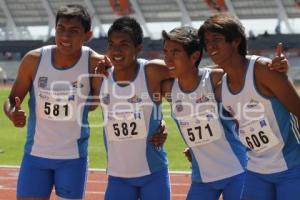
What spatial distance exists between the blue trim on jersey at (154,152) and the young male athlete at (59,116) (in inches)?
20.4

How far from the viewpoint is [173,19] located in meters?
42.7

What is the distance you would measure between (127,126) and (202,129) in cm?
49

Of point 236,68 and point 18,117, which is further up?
point 236,68

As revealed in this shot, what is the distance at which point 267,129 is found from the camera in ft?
13.2

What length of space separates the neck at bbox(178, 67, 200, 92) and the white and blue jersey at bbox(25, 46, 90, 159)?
746mm

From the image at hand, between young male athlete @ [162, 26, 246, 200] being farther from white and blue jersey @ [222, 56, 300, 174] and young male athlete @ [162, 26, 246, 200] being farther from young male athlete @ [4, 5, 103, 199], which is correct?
young male athlete @ [4, 5, 103, 199]

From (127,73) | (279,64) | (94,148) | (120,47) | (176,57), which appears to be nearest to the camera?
(279,64)

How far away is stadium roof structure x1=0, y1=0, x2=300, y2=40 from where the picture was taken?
1563 inches

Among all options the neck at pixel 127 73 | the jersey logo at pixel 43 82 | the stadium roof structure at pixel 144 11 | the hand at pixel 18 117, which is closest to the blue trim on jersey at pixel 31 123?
the jersey logo at pixel 43 82

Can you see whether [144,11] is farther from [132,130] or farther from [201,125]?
[201,125]

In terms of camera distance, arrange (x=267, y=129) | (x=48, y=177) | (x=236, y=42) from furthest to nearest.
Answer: (x=48, y=177) < (x=236, y=42) < (x=267, y=129)

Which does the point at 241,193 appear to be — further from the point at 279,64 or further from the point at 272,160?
the point at 279,64

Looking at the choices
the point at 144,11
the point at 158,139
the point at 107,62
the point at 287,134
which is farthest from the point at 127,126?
the point at 144,11

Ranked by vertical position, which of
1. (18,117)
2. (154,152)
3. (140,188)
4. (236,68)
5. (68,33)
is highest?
(68,33)
